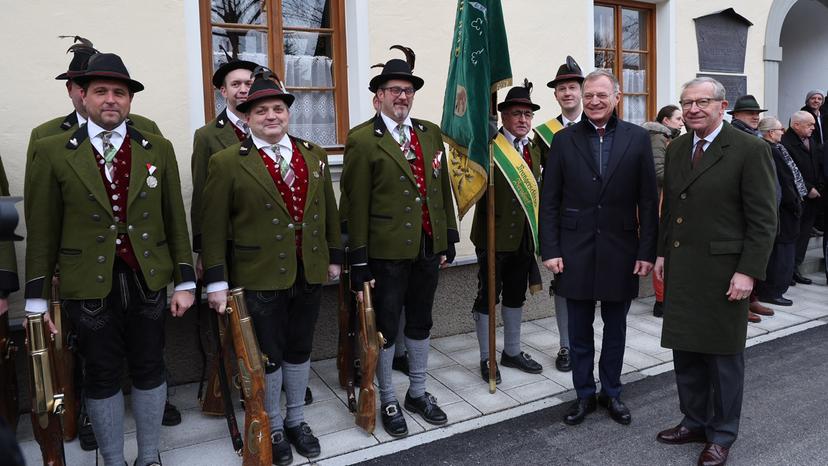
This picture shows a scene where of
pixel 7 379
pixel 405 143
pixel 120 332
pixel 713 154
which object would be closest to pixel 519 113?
pixel 405 143

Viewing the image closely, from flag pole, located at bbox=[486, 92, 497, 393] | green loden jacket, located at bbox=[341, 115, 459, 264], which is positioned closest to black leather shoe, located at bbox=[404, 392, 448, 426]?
flag pole, located at bbox=[486, 92, 497, 393]

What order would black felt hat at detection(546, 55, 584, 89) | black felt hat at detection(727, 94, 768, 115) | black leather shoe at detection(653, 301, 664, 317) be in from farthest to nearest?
1. black leather shoe at detection(653, 301, 664, 317)
2. black felt hat at detection(727, 94, 768, 115)
3. black felt hat at detection(546, 55, 584, 89)

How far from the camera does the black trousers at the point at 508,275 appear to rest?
4.48 meters

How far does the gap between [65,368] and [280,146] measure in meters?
1.63

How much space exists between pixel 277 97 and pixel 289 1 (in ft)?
7.01

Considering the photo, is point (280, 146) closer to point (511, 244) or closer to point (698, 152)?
point (511, 244)

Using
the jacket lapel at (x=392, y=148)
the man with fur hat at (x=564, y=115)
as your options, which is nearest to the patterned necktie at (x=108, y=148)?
the jacket lapel at (x=392, y=148)

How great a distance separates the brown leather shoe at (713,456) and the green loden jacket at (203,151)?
2.97 m

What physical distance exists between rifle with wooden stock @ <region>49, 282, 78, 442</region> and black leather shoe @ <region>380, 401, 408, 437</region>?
1678 mm

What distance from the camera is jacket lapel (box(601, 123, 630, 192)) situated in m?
3.63

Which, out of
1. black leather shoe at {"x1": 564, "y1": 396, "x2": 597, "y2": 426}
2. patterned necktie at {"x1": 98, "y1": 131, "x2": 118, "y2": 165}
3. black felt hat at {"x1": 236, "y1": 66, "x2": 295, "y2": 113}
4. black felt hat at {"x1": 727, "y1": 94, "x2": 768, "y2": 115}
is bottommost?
black leather shoe at {"x1": 564, "y1": 396, "x2": 597, "y2": 426}

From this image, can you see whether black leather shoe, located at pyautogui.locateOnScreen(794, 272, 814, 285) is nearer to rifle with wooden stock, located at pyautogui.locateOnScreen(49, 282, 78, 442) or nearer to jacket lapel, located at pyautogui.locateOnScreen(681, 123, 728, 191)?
jacket lapel, located at pyautogui.locateOnScreen(681, 123, 728, 191)

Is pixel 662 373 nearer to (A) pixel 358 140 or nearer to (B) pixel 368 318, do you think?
(B) pixel 368 318

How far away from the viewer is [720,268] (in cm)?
321
